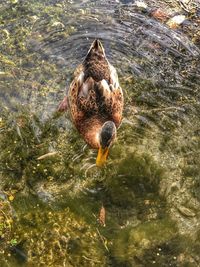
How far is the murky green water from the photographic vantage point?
5578 millimetres

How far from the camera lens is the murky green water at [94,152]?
558cm

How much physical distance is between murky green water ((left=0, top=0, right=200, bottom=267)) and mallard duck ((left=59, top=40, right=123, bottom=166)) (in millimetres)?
259

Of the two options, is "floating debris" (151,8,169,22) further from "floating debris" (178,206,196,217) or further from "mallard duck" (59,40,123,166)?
"floating debris" (178,206,196,217)

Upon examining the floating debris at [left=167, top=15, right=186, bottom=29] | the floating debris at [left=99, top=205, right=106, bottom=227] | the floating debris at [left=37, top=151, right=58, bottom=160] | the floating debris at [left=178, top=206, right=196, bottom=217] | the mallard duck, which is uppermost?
the floating debris at [left=167, top=15, right=186, bottom=29]

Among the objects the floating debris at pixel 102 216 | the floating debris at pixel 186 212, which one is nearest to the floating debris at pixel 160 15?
the floating debris at pixel 186 212

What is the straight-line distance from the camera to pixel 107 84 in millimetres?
6512

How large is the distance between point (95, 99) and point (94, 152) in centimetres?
74

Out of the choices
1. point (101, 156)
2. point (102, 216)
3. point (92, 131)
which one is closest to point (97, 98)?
point (92, 131)

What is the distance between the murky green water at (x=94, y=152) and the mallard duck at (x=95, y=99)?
10.2 inches

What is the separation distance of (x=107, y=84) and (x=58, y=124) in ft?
3.02

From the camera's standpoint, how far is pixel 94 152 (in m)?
6.41

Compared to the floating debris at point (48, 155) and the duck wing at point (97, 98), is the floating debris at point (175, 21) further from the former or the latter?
the floating debris at point (48, 155)

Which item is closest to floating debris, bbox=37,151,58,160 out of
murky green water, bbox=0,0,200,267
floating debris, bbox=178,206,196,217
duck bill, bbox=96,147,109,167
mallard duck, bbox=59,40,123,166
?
murky green water, bbox=0,0,200,267

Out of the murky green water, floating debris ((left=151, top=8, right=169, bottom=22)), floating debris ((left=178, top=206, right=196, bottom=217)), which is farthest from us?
floating debris ((left=151, top=8, right=169, bottom=22))
